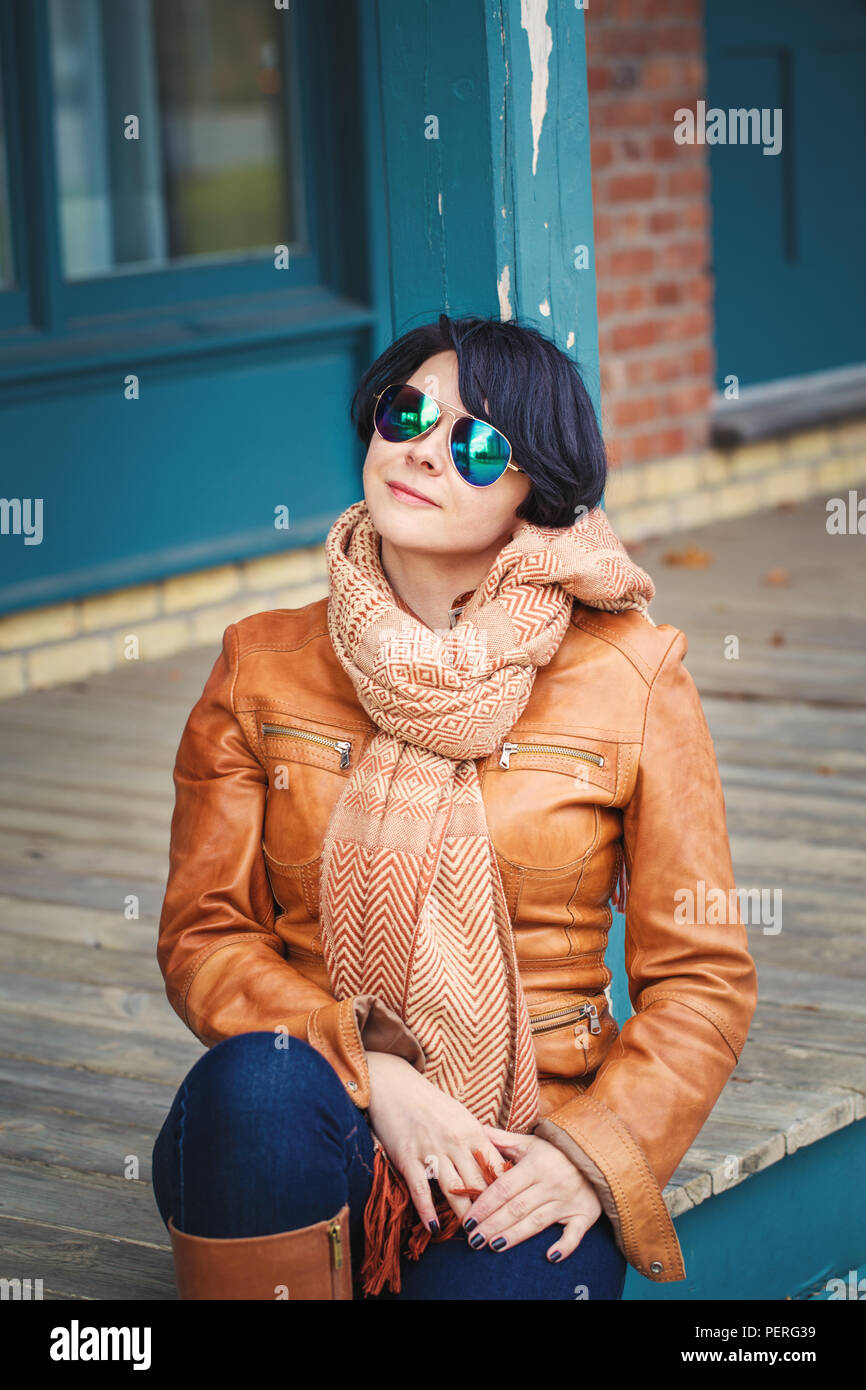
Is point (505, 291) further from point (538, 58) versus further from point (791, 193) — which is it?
point (791, 193)

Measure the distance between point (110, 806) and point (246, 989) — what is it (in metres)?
2.43

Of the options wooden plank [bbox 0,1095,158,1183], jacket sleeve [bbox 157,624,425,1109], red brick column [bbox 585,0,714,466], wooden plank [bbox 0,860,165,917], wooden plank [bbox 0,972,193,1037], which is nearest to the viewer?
jacket sleeve [bbox 157,624,425,1109]

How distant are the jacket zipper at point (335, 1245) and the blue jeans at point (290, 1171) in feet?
0.05

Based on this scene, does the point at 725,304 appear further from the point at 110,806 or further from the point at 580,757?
the point at 580,757

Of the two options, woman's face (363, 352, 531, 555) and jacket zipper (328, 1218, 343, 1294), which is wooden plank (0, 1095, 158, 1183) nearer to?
jacket zipper (328, 1218, 343, 1294)

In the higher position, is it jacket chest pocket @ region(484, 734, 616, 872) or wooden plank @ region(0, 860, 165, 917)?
jacket chest pocket @ region(484, 734, 616, 872)

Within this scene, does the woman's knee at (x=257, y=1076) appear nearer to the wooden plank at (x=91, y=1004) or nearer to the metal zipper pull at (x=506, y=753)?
the metal zipper pull at (x=506, y=753)

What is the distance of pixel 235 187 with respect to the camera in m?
6.27

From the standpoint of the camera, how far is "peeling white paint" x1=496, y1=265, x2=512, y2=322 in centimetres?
243

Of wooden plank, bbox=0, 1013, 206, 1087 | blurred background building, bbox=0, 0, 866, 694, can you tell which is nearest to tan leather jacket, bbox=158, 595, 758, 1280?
wooden plank, bbox=0, 1013, 206, 1087

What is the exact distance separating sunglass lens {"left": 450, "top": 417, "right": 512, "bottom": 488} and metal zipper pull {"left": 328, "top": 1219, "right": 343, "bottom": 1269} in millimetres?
817

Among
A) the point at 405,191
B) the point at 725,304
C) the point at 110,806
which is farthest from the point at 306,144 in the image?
the point at 405,191

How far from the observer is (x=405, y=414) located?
2178mm

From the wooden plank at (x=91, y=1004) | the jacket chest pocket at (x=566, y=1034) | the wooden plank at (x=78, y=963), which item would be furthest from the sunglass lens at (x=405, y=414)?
the wooden plank at (x=78, y=963)
